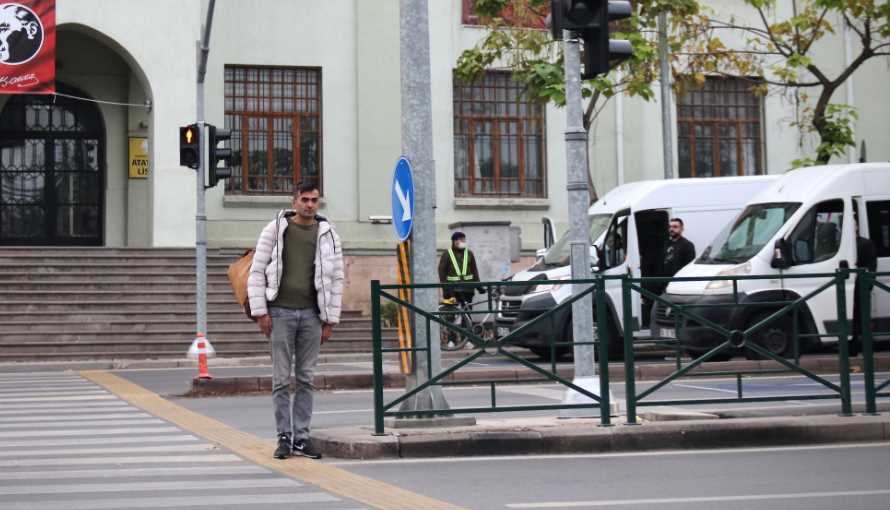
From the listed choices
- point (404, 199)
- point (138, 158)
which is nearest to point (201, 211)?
point (138, 158)

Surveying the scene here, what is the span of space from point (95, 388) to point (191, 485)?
10.3m

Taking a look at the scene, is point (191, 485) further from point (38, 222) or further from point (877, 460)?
point (38, 222)

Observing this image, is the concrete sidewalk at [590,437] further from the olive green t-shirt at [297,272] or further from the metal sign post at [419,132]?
the metal sign post at [419,132]

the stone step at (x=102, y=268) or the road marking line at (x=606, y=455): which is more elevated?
the stone step at (x=102, y=268)

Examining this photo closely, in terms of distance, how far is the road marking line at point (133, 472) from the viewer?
9.88 meters

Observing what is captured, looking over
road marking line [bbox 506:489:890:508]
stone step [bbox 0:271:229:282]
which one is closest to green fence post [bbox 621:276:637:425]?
road marking line [bbox 506:489:890:508]

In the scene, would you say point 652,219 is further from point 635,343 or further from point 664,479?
point 664,479

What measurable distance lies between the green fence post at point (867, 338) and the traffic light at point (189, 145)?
1283cm

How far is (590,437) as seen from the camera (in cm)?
1100

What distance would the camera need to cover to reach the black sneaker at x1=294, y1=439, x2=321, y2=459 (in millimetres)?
10634

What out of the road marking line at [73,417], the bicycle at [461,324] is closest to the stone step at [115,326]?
the road marking line at [73,417]

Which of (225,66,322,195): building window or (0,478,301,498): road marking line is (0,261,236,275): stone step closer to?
(225,66,322,195): building window

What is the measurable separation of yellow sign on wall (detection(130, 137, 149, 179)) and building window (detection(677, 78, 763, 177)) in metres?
12.1

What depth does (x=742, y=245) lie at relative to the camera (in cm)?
2008
